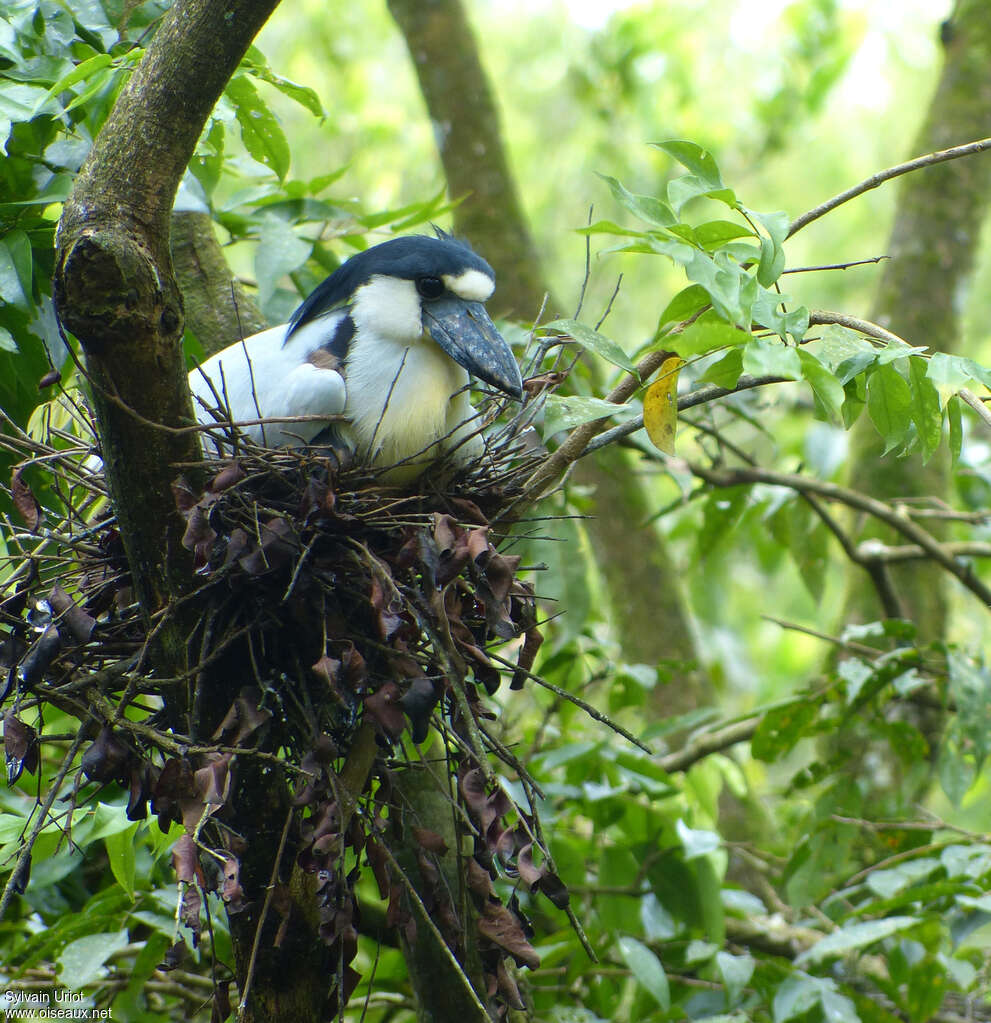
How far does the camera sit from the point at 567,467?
4.67 feet

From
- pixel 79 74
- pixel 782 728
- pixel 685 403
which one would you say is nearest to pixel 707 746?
pixel 782 728

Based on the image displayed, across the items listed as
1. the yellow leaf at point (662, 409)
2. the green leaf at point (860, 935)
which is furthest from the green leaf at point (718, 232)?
the green leaf at point (860, 935)

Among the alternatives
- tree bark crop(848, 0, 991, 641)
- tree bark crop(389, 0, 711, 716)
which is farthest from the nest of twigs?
tree bark crop(848, 0, 991, 641)

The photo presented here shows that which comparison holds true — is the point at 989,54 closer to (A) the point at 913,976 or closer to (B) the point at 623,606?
→ (B) the point at 623,606

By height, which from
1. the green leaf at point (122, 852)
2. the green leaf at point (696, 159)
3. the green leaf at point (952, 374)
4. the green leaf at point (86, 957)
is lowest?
the green leaf at point (86, 957)

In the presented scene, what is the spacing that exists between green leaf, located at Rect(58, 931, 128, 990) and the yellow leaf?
1.01 m

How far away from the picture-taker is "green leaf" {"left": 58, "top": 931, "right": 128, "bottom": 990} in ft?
4.79

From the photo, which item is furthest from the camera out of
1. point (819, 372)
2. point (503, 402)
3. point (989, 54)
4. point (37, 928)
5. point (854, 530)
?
point (989, 54)

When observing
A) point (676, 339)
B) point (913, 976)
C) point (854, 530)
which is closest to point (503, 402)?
point (676, 339)

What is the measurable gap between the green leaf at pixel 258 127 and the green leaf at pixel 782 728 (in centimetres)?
136

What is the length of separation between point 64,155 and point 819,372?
1.14 m

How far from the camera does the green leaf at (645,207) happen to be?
1102 mm

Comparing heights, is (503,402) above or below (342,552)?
above

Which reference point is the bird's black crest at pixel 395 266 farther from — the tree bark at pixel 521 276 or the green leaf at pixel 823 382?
the tree bark at pixel 521 276
